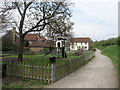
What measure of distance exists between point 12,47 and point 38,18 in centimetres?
2150

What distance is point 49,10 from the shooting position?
10039 mm

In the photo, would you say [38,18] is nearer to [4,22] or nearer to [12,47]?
[4,22]

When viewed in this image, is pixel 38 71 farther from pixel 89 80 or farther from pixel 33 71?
pixel 89 80

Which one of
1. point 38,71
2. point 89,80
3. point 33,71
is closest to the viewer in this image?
point 38,71

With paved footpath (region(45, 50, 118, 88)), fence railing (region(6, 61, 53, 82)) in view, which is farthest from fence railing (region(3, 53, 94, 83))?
paved footpath (region(45, 50, 118, 88))

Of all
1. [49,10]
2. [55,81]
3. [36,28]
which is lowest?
[55,81]

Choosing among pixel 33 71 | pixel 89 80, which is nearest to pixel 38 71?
pixel 33 71

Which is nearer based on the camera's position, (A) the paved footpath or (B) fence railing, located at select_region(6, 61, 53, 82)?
(A) the paved footpath

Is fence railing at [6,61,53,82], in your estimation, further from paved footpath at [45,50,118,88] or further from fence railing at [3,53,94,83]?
paved footpath at [45,50,118,88]

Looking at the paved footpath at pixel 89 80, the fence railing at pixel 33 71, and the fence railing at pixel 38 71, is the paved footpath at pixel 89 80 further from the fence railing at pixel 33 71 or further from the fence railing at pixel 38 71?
the fence railing at pixel 33 71

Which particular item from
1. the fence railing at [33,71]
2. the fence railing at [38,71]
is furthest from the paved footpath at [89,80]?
the fence railing at [33,71]

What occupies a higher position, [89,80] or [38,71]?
[38,71]

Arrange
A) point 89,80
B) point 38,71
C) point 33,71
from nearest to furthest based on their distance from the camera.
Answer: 1. point 38,71
2. point 33,71
3. point 89,80

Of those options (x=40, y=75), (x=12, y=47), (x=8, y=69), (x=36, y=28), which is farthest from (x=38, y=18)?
(x=12, y=47)
